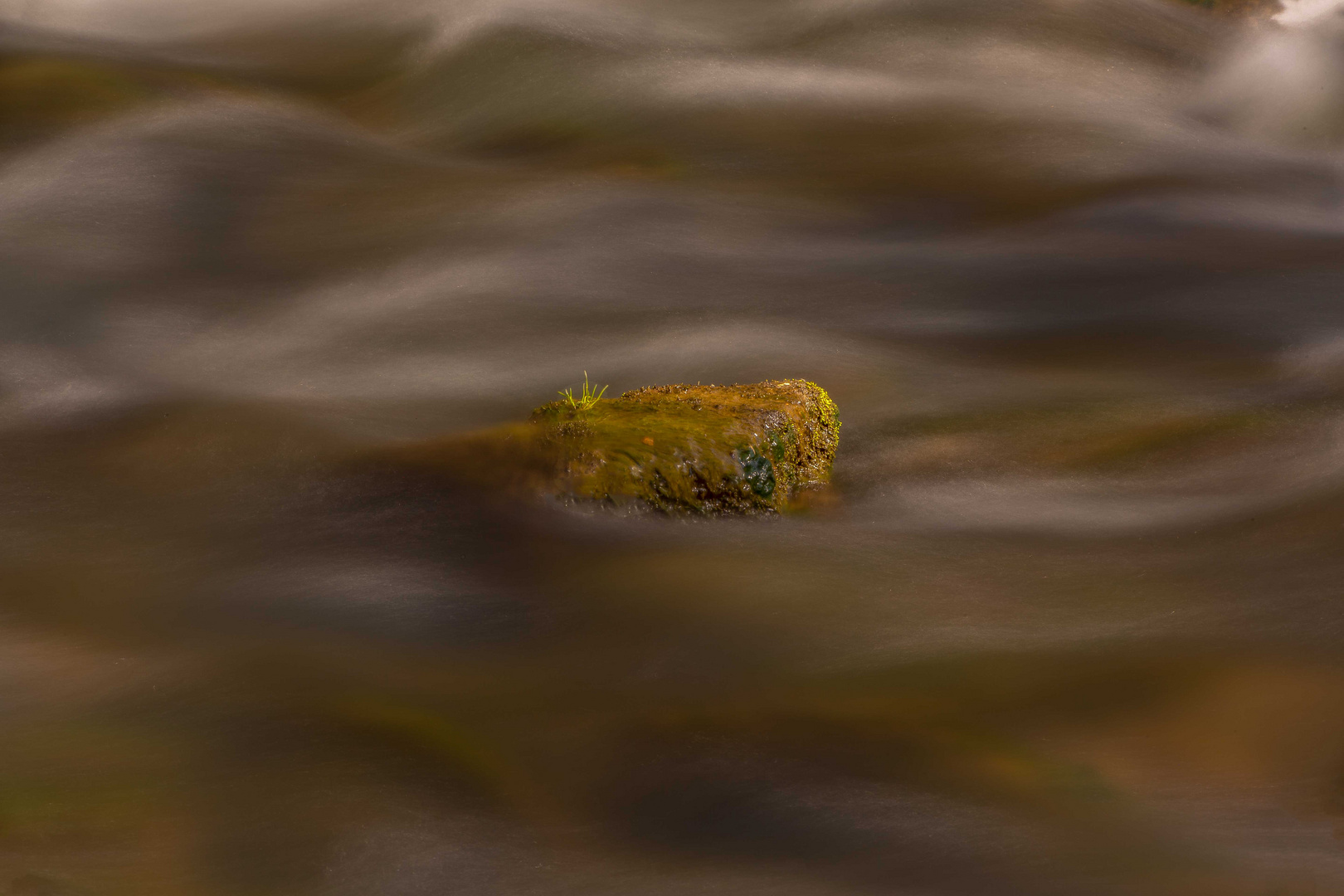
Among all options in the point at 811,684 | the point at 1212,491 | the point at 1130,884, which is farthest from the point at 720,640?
the point at 1212,491

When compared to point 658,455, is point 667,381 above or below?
above

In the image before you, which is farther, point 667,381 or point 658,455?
point 667,381

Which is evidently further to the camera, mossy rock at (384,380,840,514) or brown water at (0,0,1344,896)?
mossy rock at (384,380,840,514)

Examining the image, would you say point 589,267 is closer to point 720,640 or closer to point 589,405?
point 589,405
